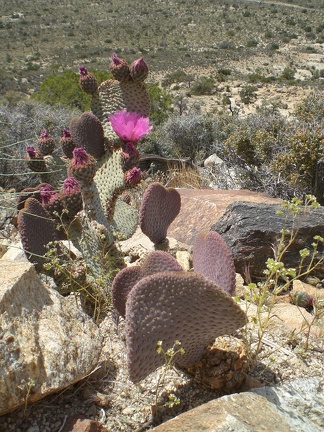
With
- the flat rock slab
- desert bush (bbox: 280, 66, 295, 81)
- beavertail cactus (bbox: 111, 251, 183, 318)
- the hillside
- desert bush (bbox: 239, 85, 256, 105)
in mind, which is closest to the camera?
beavertail cactus (bbox: 111, 251, 183, 318)

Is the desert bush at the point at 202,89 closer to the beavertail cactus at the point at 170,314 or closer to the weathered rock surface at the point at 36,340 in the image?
the weathered rock surface at the point at 36,340

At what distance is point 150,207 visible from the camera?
105 inches

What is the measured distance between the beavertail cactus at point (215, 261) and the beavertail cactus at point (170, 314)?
34 centimetres

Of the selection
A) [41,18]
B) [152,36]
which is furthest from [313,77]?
[41,18]

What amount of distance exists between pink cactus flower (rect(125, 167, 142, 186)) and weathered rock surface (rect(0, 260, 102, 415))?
0.91 m

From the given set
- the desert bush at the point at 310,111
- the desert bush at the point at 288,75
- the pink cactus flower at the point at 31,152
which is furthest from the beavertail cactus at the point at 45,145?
the desert bush at the point at 288,75

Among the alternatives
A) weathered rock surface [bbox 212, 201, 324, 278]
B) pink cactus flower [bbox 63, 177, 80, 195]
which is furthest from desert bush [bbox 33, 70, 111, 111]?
pink cactus flower [bbox 63, 177, 80, 195]

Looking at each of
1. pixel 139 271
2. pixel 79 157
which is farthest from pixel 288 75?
pixel 139 271

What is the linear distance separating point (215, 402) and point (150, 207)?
1.27 meters

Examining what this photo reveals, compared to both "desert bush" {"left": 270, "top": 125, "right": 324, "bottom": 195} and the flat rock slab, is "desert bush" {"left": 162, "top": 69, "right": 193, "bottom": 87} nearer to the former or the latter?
"desert bush" {"left": 270, "top": 125, "right": 324, "bottom": 195}

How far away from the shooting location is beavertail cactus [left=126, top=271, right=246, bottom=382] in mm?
1645

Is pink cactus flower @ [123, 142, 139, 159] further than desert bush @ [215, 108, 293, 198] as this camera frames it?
No

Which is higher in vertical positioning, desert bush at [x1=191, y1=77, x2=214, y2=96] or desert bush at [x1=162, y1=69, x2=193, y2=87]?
desert bush at [x1=162, y1=69, x2=193, y2=87]

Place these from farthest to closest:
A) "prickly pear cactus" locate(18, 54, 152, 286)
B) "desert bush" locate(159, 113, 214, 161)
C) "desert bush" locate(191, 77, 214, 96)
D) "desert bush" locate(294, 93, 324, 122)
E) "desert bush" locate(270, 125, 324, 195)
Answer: "desert bush" locate(191, 77, 214, 96), "desert bush" locate(159, 113, 214, 161), "desert bush" locate(294, 93, 324, 122), "desert bush" locate(270, 125, 324, 195), "prickly pear cactus" locate(18, 54, 152, 286)
